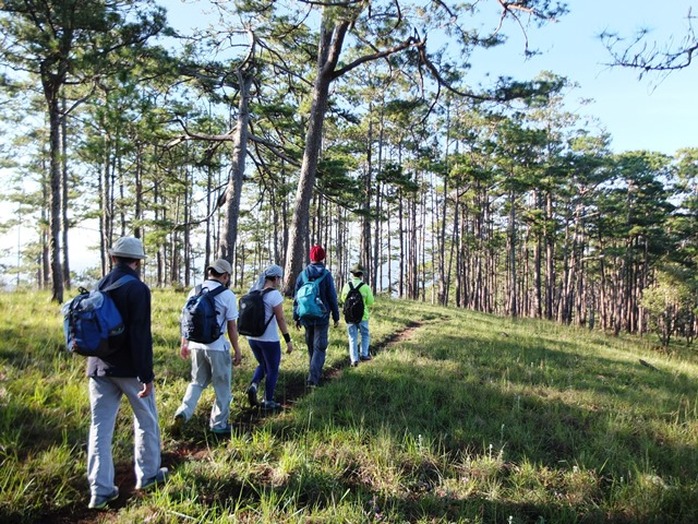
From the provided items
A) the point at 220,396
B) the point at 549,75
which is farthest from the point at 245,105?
the point at 549,75

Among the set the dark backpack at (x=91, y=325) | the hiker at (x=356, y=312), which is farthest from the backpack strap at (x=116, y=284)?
the hiker at (x=356, y=312)

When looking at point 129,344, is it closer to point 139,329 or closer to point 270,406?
point 139,329

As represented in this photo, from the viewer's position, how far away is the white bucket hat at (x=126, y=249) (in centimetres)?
305

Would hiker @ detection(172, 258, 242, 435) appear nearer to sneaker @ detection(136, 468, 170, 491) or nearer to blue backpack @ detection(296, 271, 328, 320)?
sneaker @ detection(136, 468, 170, 491)

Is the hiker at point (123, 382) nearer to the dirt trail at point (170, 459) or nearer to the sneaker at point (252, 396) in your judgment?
the dirt trail at point (170, 459)

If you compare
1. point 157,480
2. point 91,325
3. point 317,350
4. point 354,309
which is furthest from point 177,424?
point 354,309

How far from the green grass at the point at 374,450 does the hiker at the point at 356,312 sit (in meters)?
0.91

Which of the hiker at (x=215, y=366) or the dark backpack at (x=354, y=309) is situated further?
the dark backpack at (x=354, y=309)

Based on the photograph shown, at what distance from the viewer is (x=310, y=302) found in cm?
562

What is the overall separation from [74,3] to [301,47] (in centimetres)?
769

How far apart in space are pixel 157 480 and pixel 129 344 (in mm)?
1138

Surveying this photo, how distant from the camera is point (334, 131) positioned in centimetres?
2630

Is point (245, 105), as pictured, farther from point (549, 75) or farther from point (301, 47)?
point (549, 75)

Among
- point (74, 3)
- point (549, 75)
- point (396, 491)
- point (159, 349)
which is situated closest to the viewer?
point (396, 491)
